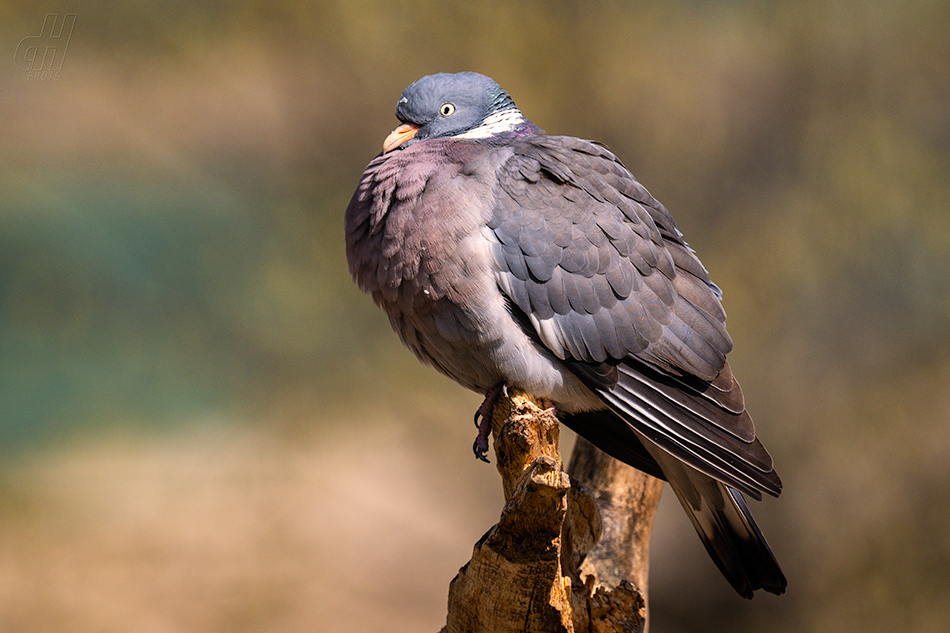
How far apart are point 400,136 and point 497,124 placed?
33cm

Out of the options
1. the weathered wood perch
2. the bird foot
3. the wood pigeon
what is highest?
the wood pigeon

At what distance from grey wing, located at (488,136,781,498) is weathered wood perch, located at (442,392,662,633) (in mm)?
268

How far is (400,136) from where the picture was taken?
2445mm

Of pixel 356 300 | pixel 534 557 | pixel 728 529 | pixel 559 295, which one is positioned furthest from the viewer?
pixel 356 300

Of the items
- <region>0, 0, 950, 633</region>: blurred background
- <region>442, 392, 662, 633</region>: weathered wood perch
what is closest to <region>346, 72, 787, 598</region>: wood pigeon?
<region>442, 392, 662, 633</region>: weathered wood perch

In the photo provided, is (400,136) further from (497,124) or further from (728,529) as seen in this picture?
(728,529)

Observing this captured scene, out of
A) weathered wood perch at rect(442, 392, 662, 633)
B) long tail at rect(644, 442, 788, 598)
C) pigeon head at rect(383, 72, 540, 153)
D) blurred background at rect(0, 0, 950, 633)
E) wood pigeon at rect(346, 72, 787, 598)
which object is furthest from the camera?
blurred background at rect(0, 0, 950, 633)

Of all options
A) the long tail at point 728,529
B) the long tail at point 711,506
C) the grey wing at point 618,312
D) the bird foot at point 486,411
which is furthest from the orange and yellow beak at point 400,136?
the long tail at point 728,529

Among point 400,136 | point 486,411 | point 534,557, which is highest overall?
point 400,136

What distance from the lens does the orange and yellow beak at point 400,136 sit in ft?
7.92

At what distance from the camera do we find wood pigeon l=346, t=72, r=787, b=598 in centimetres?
211

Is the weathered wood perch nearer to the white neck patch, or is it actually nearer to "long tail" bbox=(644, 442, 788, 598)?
"long tail" bbox=(644, 442, 788, 598)

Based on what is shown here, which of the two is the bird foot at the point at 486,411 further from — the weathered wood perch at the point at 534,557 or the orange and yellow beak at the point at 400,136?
the orange and yellow beak at the point at 400,136

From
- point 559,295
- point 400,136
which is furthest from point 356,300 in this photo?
point 559,295
